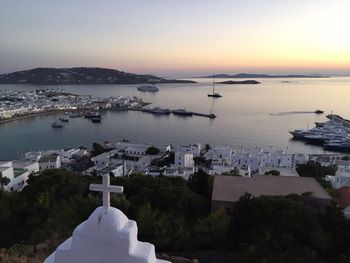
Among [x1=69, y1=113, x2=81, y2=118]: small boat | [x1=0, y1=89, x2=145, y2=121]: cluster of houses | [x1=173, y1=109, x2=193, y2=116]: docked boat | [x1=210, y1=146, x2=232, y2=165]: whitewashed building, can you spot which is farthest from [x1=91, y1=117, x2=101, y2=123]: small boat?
[x1=210, y1=146, x2=232, y2=165]: whitewashed building

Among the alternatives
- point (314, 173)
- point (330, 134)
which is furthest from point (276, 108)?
point (314, 173)

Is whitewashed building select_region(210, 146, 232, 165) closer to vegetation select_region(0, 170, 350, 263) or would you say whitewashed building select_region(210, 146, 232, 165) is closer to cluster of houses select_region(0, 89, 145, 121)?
vegetation select_region(0, 170, 350, 263)

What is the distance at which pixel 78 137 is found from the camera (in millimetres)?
41062

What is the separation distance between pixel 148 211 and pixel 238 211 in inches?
75.7

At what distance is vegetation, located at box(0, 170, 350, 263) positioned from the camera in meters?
6.84

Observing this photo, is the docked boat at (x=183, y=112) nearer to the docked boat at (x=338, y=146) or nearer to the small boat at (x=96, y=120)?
the small boat at (x=96, y=120)

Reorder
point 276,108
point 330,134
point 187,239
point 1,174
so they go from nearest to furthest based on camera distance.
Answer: point 187,239 → point 1,174 → point 330,134 → point 276,108

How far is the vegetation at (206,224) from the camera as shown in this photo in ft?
22.4

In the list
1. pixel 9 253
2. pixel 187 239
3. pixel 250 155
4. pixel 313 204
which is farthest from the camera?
pixel 250 155

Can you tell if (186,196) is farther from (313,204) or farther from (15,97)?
(15,97)

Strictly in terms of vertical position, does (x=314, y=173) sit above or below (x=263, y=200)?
below

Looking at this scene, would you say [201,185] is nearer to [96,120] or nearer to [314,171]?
[314,171]

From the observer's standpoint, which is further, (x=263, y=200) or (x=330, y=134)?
(x=330, y=134)

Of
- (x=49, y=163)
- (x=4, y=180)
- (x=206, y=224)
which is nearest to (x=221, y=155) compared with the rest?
(x=49, y=163)
